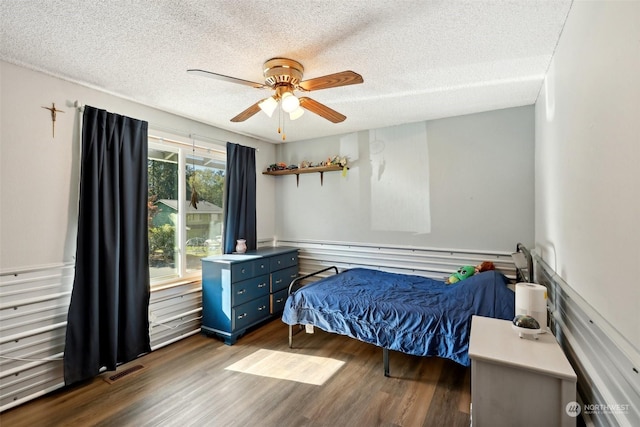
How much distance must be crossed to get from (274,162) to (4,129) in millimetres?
2971

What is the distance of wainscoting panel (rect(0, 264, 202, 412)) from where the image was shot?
206 centimetres

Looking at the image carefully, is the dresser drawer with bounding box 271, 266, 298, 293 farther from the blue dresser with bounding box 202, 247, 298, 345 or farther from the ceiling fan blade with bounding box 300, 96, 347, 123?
the ceiling fan blade with bounding box 300, 96, 347, 123

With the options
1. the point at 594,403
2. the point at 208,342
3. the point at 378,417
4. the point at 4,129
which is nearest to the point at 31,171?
the point at 4,129

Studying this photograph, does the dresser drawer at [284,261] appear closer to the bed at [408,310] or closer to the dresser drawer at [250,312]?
the dresser drawer at [250,312]

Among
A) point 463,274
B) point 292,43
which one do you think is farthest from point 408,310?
point 292,43

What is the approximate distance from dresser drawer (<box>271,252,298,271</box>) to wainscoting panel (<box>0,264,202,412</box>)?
1.97m

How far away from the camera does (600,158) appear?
3.88ft

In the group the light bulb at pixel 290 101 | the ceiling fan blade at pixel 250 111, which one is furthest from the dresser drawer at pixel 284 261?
the light bulb at pixel 290 101

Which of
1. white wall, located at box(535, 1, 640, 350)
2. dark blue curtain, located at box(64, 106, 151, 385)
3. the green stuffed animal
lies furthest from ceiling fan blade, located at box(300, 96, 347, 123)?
the green stuffed animal

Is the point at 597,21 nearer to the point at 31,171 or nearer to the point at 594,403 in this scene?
the point at 594,403

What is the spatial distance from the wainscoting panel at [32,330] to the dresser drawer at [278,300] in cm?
200

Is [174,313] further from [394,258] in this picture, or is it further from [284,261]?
[394,258]

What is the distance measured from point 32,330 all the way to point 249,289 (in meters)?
1.77

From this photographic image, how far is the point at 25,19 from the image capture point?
63.2 inches
